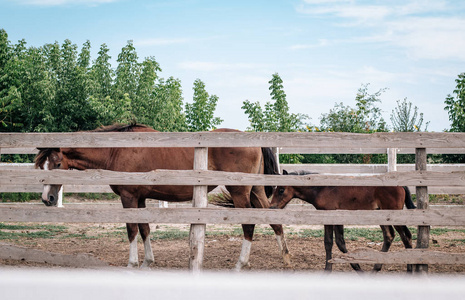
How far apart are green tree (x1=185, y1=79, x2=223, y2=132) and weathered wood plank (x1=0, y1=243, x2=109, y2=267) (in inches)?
568

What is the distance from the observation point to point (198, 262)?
555 centimetres

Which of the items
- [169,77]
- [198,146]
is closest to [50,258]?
[198,146]

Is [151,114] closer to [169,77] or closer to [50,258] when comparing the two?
[169,77]

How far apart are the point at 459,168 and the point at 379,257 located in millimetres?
8271

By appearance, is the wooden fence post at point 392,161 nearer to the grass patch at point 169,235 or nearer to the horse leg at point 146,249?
the grass patch at point 169,235

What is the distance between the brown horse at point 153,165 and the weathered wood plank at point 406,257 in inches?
47.5

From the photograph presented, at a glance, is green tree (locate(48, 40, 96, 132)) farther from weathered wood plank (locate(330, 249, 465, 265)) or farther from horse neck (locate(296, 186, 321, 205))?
weathered wood plank (locate(330, 249, 465, 265))

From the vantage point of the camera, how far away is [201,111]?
20.8 meters

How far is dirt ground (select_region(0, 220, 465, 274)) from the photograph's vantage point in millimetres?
6523

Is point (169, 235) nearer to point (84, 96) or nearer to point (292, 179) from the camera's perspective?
point (292, 179)

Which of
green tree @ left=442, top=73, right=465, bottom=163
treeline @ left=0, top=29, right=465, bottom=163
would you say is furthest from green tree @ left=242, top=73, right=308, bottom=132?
green tree @ left=442, top=73, right=465, bottom=163

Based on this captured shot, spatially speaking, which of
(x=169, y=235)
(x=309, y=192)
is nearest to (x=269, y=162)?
(x=309, y=192)

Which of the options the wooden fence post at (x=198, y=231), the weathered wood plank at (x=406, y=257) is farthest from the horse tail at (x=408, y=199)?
the wooden fence post at (x=198, y=231)

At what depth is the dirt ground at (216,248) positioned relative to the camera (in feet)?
21.4
